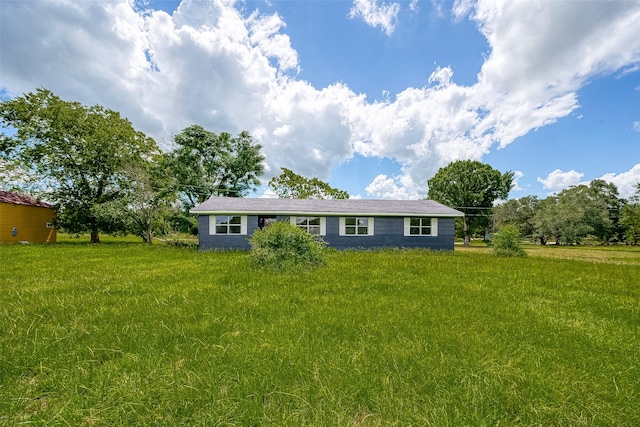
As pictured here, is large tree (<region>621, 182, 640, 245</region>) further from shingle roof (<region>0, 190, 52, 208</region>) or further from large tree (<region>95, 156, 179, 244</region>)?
shingle roof (<region>0, 190, 52, 208</region>)

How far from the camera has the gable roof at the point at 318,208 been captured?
56.2ft

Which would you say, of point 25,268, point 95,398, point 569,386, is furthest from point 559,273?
point 25,268

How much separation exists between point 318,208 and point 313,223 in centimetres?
106

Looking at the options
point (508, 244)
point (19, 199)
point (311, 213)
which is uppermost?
point (19, 199)

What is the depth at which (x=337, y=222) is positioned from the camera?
60.4 ft

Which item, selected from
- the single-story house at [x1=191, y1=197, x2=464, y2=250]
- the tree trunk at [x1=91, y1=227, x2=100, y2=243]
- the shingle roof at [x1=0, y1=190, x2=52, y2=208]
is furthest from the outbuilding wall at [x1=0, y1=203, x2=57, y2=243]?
the single-story house at [x1=191, y1=197, x2=464, y2=250]

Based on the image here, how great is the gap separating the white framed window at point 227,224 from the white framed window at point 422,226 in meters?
10.9

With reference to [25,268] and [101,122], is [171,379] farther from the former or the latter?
[101,122]

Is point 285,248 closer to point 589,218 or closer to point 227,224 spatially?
point 227,224

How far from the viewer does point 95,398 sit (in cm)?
242

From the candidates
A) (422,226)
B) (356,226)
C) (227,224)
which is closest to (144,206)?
(227,224)

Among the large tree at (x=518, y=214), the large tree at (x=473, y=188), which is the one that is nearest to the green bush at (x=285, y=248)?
the large tree at (x=473, y=188)

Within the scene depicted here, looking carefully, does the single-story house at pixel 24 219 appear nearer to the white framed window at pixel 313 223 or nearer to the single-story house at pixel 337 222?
the single-story house at pixel 337 222

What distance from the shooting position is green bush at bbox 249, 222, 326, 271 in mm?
8898
